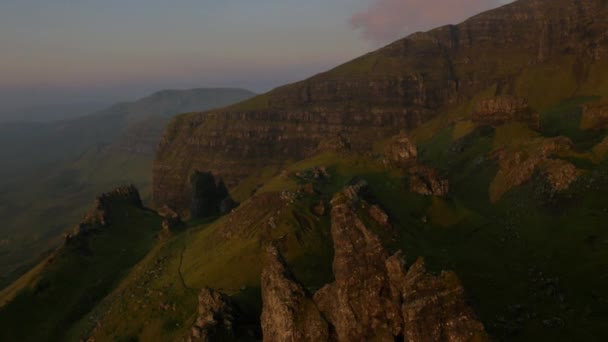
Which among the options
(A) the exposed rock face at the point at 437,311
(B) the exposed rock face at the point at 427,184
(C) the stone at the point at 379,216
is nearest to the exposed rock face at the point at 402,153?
(B) the exposed rock face at the point at 427,184

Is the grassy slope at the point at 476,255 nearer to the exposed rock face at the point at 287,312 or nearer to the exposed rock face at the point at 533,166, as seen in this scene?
the exposed rock face at the point at 533,166

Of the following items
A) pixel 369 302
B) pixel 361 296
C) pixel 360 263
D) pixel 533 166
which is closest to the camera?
pixel 369 302

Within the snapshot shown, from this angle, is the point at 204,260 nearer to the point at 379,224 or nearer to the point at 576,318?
the point at 379,224

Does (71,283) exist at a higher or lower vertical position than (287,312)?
lower

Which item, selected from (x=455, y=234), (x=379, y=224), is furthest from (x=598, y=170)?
(x=379, y=224)

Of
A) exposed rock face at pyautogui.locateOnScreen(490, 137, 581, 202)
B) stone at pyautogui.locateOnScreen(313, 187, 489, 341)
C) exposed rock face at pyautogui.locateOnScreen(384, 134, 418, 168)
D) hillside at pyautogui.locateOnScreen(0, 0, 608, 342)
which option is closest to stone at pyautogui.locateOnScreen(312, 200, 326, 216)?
hillside at pyautogui.locateOnScreen(0, 0, 608, 342)

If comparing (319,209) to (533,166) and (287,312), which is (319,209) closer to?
(287,312)

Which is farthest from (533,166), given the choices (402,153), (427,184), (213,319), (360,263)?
(213,319)

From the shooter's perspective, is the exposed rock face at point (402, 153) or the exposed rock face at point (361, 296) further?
the exposed rock face at point (402, 153)

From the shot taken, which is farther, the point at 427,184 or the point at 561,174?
the point at 427,184
